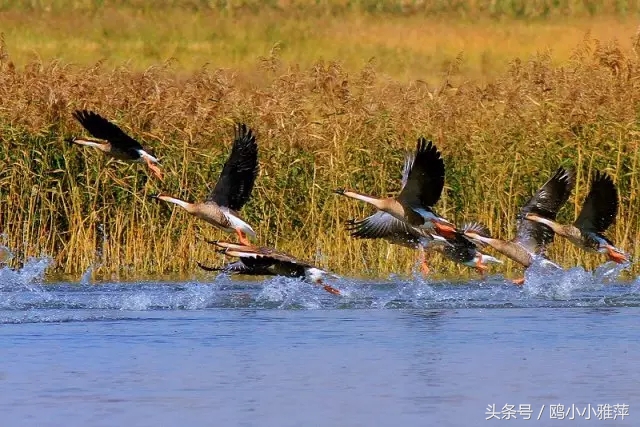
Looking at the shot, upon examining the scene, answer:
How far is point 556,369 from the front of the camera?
407 inches

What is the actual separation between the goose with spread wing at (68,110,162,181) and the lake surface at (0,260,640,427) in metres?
1.37

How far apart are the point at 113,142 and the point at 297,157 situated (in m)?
2.87

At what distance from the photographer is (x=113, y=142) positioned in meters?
15.4

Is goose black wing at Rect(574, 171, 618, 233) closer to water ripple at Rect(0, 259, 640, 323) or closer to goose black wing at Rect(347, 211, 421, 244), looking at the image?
water ripple at Rect(0, 259, 640, 323)

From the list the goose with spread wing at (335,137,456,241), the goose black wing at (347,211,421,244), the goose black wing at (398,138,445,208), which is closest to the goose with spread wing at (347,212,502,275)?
the goose black wing at (347,211,421,244)

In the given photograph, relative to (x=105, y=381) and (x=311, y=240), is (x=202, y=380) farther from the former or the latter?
(x=311, y=240)

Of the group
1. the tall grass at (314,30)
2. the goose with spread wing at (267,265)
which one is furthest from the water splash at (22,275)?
the tall grass at (314,30)

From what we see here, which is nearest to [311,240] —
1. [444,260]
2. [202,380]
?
[444,260]

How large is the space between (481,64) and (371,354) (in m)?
28.1

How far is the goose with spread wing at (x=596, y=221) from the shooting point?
605 inches

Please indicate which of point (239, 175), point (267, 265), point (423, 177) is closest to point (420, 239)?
point (423, 177)

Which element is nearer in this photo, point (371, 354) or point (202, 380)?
point (202, 380)

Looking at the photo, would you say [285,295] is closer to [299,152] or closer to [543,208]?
[543,208]

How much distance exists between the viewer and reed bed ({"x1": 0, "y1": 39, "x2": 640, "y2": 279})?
17141mm
